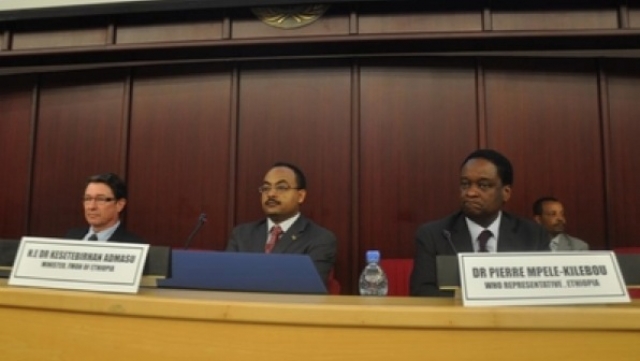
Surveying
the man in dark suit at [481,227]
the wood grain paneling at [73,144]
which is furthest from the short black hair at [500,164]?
the wood grain paneling at [73,144]

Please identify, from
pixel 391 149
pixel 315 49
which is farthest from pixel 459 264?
pixel 315 49

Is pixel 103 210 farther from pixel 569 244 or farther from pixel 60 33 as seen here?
pixel 569 244

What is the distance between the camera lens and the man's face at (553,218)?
2.33 meters

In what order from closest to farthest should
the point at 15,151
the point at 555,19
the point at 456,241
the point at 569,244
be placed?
the point at 456,241
the point at 569,244
the point at 555,19
the point at 15,151

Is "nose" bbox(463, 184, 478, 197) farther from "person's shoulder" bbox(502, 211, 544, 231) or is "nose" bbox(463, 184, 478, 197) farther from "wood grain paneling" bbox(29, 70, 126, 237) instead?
"wood grain paneling" bbox(29, 70, 126, 237)

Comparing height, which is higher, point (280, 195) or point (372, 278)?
point (280, 195)

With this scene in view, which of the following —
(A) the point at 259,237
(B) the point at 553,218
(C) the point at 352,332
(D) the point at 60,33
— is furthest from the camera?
(D) the point at 60,33

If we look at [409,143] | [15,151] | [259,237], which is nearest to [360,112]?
[409,143]

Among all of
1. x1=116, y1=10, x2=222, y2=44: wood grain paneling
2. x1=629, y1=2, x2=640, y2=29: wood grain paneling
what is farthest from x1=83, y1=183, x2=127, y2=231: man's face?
x1=629, y1=2, x2=640, y2=29: wood grain paneling

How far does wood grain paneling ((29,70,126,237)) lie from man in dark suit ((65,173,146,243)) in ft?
2.47

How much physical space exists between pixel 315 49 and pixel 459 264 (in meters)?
2.06

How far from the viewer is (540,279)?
2.38 feet

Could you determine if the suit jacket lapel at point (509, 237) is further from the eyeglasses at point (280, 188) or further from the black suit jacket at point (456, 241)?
the eyeglasses at point (280, 188)

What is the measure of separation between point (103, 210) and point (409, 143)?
167 centimetres
